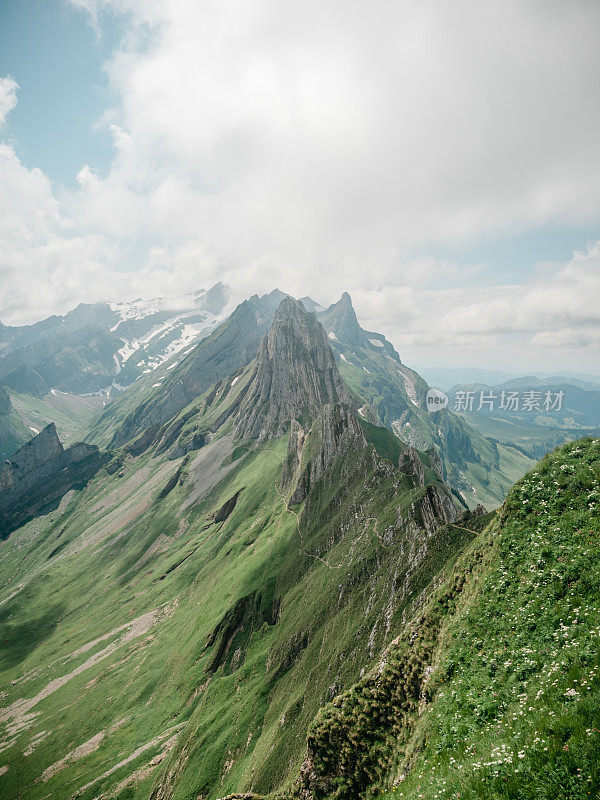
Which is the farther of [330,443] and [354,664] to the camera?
[330,443]

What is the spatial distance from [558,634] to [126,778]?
149 m

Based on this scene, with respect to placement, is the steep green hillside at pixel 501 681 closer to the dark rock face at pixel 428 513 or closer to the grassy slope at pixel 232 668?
the grassy slope at pixel 232 668

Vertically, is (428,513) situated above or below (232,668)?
above

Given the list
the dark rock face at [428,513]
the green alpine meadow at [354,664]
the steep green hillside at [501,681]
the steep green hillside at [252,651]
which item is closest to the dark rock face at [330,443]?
the steep green hillside at [252,651]

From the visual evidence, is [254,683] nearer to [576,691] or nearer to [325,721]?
[325,721]

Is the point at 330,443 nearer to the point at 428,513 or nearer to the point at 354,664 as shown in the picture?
the point at 428,513

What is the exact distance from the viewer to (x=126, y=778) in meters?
107

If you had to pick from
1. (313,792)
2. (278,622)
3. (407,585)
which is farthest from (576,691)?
(278,622)

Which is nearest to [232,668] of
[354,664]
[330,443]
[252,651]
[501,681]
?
[252,651]

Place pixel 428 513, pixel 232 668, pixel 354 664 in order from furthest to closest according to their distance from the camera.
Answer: pixel 232 668 → pixel 428 513 → pixel 354 664

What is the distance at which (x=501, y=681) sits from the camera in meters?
22.9

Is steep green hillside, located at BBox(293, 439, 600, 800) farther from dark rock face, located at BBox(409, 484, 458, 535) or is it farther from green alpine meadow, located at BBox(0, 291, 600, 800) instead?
dark rock face, located at BBox(409, 484, 458, 535)

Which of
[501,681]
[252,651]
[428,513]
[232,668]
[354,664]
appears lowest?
[232,668]

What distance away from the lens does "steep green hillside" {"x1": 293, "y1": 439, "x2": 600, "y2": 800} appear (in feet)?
50.3
